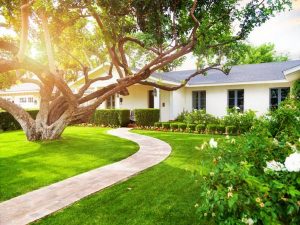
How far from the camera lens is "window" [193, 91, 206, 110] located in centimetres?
2419

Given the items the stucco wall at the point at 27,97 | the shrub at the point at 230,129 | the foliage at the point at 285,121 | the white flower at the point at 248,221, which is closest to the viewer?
the white flower at the point at 248,221

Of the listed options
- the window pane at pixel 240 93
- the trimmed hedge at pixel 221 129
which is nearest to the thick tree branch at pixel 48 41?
the trimmed hedge at pixel 221 129

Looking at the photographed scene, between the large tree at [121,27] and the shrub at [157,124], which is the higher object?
the large tree at [121,27]

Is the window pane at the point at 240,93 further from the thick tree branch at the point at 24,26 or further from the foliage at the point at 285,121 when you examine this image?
the foliage at the point at 285,121

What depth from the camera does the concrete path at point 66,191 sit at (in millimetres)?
5568

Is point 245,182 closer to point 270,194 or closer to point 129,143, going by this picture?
point 270,194

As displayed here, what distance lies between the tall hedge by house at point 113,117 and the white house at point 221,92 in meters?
2.05

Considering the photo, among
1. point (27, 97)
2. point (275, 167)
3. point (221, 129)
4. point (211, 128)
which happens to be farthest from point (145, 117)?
point (27, 97)

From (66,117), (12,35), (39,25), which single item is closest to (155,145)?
(66,117)

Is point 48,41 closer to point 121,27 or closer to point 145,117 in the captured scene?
point 121,27

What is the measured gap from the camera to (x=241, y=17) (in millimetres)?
12484

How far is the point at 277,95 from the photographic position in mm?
20938

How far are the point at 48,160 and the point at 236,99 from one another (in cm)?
1606

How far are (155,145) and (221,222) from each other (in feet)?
35.4
